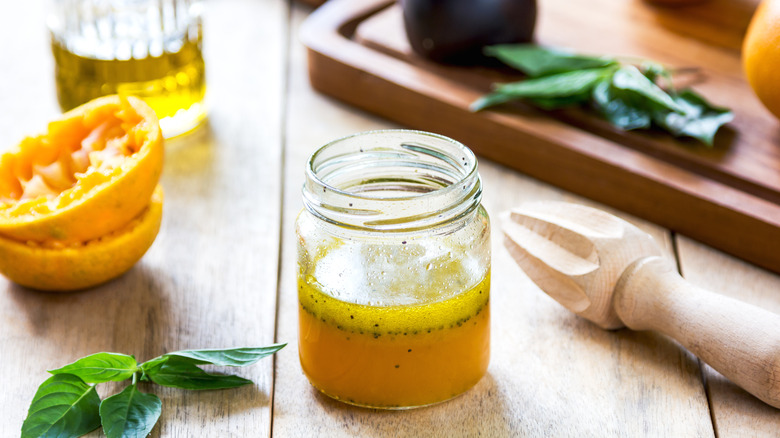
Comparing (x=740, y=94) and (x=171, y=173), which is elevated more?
(x=740, y=94)

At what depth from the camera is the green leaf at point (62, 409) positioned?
0.72 m

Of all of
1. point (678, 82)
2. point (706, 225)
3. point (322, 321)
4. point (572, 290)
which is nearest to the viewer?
point (322, 321)

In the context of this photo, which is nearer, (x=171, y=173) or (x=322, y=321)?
(x=322, y=321)

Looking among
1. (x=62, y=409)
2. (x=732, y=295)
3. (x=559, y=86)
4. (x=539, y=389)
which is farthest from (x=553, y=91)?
(x=62, y=409)

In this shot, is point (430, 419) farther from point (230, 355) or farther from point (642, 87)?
→ point (642, 87)

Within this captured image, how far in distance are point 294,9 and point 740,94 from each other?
2.29 ft

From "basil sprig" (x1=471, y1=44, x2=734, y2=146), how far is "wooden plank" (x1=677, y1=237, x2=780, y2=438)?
145 mm

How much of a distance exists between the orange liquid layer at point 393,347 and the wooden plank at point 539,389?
20mm

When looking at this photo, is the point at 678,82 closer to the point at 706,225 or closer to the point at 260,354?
the point at 706,225

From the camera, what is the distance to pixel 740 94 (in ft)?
3.90

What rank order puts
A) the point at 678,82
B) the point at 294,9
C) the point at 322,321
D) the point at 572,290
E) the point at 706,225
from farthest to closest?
the point at 294,9 → the point at 678,82 → the point at 706,225 → the point at 572,290 → the point at 322,321

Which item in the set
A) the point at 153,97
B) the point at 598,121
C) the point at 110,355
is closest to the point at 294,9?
the point at 153,97

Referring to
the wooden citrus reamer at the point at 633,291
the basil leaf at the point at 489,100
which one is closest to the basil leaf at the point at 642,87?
the basil leaf at the point at 489,100

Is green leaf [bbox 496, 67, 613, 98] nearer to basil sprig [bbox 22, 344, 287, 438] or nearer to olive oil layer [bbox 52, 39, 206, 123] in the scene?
olive oil layer [bbox 52, 39, 206, 123]
